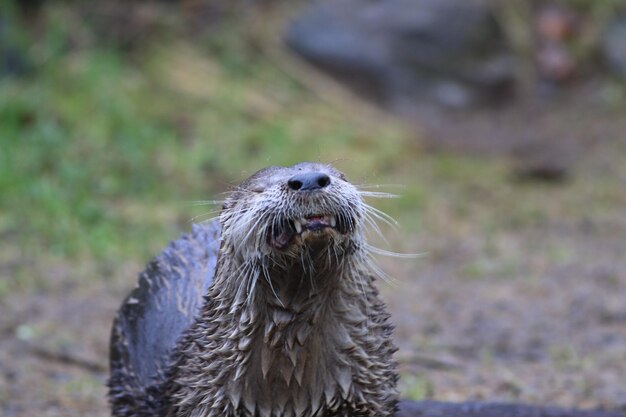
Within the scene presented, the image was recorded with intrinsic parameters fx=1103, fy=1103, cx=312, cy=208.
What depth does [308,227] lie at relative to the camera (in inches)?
125

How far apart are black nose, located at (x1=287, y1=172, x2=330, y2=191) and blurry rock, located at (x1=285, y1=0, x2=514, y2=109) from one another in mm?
9469

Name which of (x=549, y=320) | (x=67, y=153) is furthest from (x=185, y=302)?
(x=67, y=153)

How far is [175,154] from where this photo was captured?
995 cm

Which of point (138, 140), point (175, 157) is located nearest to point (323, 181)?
point (175, 157)

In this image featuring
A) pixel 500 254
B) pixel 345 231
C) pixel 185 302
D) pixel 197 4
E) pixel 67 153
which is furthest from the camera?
pixel 197 4

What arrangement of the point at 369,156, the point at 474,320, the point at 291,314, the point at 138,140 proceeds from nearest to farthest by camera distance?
1. the point at 291,314
2. the point at 474,320
3. the point at 138,140
4. the point at 369,156

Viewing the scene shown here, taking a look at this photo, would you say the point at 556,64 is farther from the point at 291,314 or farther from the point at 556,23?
the point at 291,314

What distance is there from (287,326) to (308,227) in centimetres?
38

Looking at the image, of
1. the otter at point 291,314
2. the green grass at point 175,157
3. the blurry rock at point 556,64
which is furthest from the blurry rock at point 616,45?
the otter at point 291,314

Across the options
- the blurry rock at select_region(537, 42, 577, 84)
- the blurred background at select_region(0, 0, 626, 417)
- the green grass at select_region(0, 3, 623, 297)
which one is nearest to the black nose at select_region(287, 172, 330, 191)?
the blurred background at select_region(0, 0, 626, 417)

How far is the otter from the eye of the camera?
3.21m

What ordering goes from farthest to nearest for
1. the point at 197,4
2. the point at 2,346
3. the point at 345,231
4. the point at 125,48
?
the point at 197,4 → the point at 125,48 → the point at 2,346 → the point at 345,231

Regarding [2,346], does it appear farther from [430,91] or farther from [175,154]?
[430,91]

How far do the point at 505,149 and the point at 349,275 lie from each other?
8751 mm
